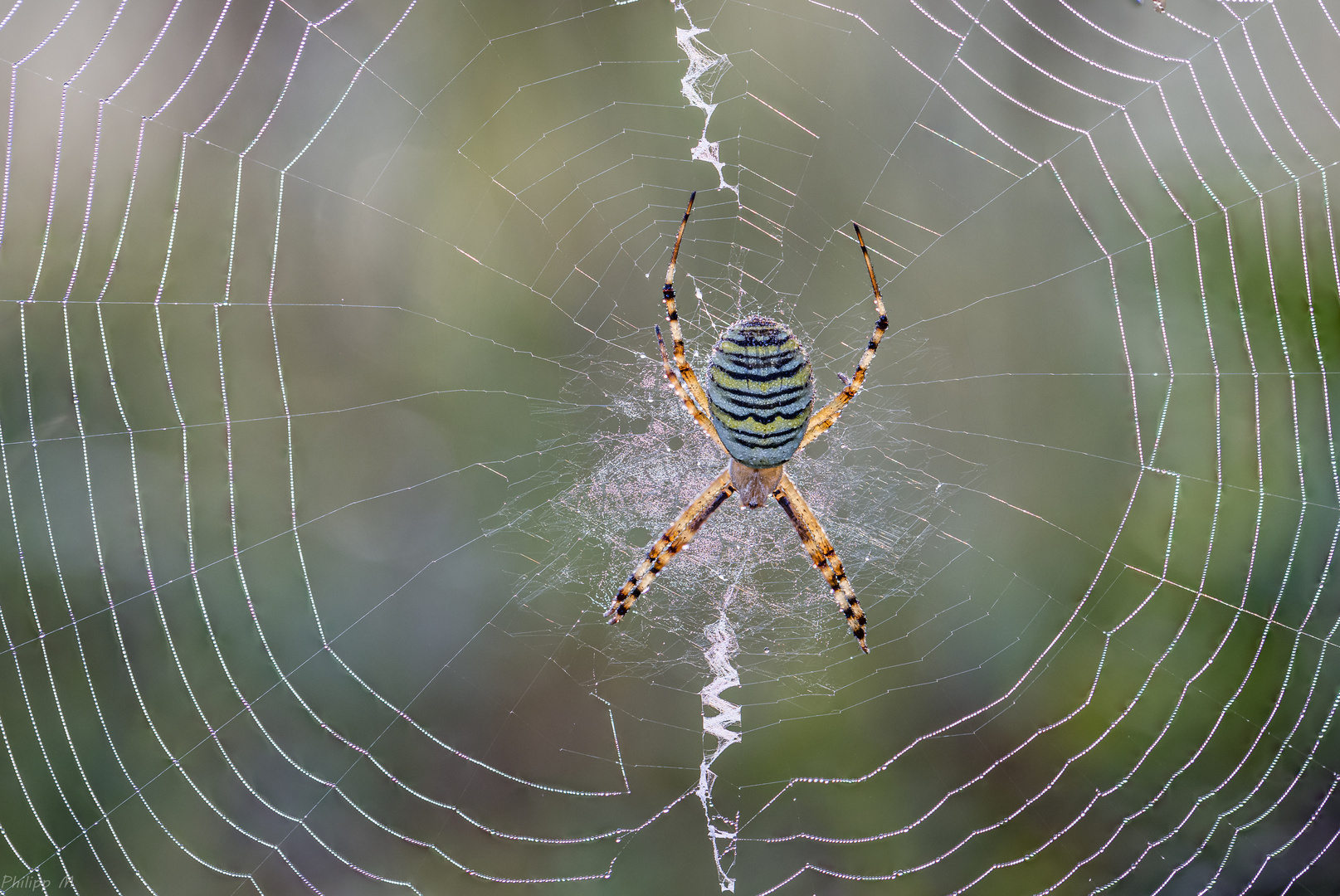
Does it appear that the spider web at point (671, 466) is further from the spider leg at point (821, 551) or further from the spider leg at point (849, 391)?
the spider leg at point (849, 391)

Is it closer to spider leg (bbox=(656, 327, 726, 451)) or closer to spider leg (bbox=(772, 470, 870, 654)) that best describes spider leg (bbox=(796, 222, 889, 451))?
spider leg (bbox=(656, 327, 726, 451))

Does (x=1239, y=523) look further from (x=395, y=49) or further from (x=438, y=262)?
(x=395, y=49)

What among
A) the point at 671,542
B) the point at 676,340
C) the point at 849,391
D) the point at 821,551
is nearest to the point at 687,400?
the point at 676,340

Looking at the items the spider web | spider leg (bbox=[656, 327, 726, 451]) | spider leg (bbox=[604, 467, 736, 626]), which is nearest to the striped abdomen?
spider leg (bbox=[656, 327, 726, 451])

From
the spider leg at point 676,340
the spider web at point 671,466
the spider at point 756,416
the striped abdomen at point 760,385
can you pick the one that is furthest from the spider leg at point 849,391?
the spider web at point 671,466

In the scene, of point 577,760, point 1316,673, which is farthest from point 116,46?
A: point 1316,673

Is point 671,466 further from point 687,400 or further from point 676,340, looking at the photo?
point 676,340
